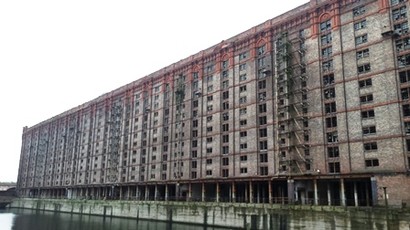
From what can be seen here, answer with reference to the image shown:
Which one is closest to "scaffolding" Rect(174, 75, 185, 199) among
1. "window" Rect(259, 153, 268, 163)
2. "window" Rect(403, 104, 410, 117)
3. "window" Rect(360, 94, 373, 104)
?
"window" Rect(259, 153, 268, 163)

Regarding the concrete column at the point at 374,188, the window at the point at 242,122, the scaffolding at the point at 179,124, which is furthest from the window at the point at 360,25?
the scaffolding at the point at 179,124

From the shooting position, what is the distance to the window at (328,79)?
217 feet

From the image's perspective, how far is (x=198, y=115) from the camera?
304 feet

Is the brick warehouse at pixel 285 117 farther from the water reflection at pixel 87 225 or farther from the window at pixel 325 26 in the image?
the water reflection at pixel 87 225

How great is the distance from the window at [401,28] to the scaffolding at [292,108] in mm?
17039

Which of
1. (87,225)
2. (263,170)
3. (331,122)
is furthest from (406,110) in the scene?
(87,225)

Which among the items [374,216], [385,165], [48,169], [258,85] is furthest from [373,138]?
[48,169]

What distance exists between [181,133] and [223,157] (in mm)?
17181

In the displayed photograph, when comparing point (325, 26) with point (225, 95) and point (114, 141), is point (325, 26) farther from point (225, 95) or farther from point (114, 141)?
point (114, 141)

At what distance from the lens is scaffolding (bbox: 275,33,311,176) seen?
68.2 m

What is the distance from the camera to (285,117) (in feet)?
235

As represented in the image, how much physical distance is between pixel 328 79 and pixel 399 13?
49.6 feet

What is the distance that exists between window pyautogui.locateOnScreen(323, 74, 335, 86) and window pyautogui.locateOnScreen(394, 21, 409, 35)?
1226 centimetres

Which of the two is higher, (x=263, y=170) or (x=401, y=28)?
(x=401, y=28)
